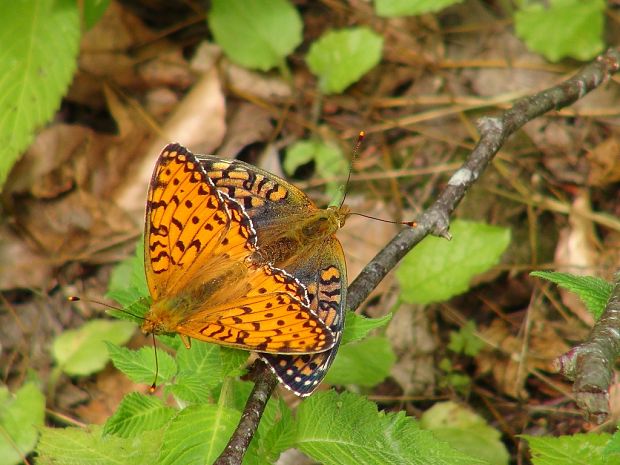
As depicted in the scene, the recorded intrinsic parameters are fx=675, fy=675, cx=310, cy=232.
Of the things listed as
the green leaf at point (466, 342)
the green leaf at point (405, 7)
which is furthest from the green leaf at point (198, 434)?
the green leaf at point (405, 7)

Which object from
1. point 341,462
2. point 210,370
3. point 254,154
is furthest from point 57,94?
point 341,462

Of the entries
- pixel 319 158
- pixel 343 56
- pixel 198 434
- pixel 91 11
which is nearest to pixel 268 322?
pixel 198 434

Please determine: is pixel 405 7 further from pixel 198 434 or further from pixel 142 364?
pixel 198 434

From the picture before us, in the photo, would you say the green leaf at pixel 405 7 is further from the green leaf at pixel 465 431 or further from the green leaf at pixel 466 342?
the green leaf at pixel 465 431

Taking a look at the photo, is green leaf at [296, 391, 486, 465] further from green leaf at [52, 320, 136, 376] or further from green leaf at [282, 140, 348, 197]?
green leaf at [282, 140, 348, 197]

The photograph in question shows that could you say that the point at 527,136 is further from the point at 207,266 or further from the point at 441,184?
the point at 207,266

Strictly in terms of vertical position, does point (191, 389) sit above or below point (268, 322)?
below
